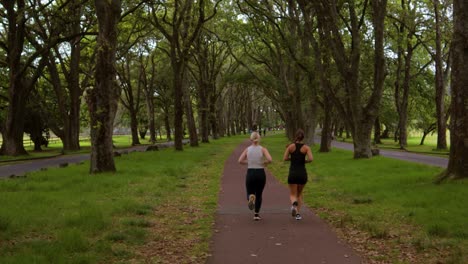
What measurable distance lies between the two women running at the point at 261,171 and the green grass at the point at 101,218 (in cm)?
101

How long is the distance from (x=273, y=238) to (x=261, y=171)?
6.16 ft

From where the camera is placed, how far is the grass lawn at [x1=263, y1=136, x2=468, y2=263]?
6719mm

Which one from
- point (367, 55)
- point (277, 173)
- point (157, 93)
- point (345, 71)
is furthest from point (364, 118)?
point (157, 93)

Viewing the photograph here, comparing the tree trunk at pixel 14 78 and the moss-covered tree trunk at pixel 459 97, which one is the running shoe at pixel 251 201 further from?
the tree trunk at pixel 14 78

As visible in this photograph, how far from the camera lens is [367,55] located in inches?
1126

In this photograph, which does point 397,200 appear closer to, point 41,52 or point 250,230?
point 250,230

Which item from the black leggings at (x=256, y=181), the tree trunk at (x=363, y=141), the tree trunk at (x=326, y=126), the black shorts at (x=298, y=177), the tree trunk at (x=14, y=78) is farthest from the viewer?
the tree trunk at (x=326, y=126)

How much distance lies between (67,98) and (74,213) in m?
37.8

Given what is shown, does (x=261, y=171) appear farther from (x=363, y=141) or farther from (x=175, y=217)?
(x=363, y=141)

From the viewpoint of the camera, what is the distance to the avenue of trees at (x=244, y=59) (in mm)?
16703

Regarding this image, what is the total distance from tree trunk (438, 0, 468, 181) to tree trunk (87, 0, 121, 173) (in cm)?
1107

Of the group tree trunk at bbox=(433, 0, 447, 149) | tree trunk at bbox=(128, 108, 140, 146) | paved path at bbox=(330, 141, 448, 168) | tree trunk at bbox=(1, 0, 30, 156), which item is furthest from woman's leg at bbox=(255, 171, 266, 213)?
tree trunk at bbox=(128, 108, 140, 146)

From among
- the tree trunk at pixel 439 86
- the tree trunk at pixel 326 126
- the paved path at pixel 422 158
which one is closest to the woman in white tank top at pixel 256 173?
the paved path at pixel 422 158

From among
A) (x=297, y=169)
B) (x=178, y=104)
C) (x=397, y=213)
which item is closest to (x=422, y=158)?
(x=178, y=104)
